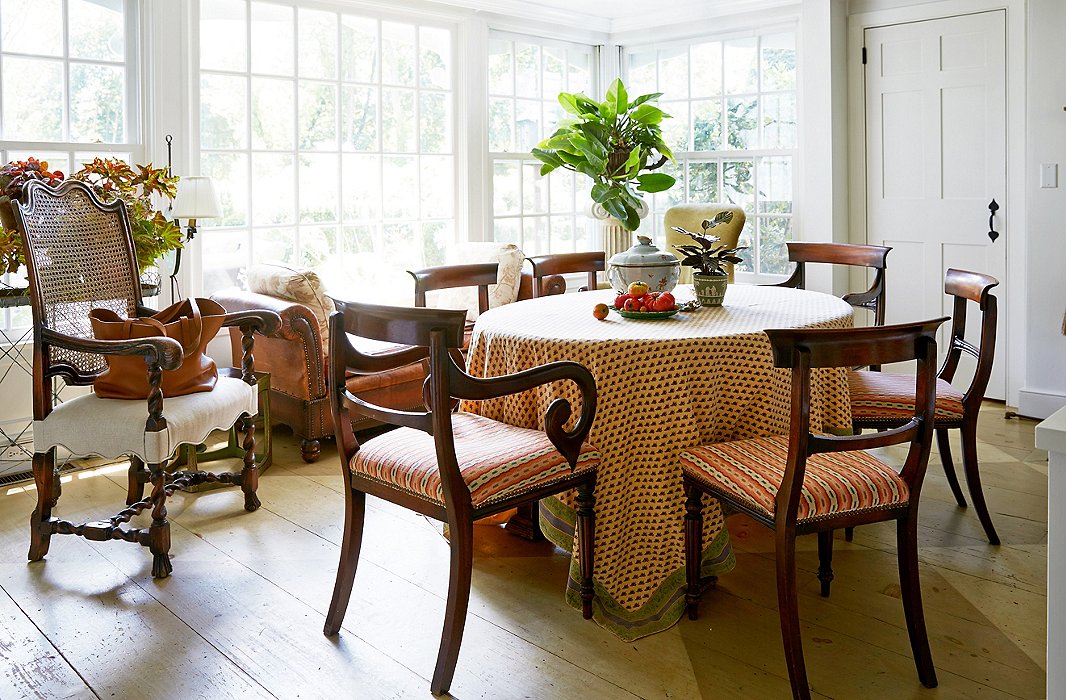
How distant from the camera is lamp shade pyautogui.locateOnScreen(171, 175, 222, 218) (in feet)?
13.1

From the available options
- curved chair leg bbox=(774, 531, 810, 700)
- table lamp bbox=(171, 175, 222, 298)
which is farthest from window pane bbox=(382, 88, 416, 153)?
curved chair leg bbox=(774, 531, 810, 700)

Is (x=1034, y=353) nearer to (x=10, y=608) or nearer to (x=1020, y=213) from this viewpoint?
(x=1020, y=213)

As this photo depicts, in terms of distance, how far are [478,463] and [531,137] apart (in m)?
4.10

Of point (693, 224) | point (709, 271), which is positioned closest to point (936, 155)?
point (693, 224)

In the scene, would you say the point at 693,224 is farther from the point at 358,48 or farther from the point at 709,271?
the point at 709,271

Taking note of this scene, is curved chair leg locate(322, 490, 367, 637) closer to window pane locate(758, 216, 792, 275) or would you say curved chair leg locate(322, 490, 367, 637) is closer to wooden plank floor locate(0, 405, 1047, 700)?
wooden plank floor locate(0, 405, 1047, 700)

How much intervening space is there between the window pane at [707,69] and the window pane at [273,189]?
2701mm

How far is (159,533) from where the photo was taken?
9.67 feet

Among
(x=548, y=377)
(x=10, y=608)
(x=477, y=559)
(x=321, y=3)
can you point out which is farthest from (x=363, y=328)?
(x=321, y=3)

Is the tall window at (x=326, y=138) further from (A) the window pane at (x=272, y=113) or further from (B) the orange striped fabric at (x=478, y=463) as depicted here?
(B) the orange striped fabric at (x=478, y=463)

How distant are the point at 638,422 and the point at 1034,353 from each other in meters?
3.07

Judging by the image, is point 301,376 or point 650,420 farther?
point 301,376

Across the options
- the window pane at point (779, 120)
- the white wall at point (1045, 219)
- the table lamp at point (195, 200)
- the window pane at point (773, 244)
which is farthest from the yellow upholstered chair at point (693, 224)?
the table lamp at point (195, 200)

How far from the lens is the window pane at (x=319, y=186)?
4992 millimetres
